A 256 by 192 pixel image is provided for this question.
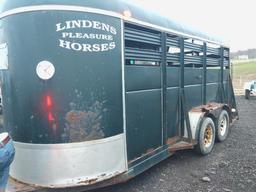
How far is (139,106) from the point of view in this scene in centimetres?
400

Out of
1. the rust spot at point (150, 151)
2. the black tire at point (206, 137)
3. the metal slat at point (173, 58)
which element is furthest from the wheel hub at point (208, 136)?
the rust spot at point (150, 151)

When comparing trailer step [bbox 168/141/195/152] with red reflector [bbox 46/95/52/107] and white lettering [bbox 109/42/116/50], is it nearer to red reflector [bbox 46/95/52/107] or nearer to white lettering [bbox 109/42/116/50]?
white lettering [bbox 109/42/116/50]

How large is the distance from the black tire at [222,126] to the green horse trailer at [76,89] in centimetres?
277

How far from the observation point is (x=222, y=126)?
687 cm

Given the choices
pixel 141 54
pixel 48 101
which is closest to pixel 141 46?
pixel 141 54

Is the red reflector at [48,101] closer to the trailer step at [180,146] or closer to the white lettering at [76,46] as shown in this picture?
the white lettering at [76,46]

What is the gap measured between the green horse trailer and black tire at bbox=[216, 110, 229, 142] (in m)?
2.77

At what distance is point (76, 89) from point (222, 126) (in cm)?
462

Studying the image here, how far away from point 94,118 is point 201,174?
233cm

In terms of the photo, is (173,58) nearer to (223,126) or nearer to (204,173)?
(204,173)

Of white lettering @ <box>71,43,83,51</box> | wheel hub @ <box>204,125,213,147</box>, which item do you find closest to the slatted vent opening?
white lettering @ <box>71,43,83,51</box>

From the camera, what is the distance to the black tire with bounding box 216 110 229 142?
→ 6.42 metres

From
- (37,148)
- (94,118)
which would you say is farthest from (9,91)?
(94,118)

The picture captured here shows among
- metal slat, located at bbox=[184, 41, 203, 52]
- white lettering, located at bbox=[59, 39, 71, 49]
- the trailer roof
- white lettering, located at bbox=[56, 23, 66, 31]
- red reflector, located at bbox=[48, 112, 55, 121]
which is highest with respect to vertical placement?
the trailer roof
